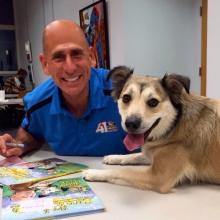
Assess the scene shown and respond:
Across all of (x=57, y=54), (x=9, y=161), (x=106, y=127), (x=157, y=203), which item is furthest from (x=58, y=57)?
(x=157, y=203)

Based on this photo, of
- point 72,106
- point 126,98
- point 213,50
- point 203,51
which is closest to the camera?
point 126,98

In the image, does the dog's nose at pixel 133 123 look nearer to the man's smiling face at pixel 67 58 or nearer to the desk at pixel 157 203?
the desk at pixel 157 203

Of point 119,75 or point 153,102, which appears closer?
point 153,102

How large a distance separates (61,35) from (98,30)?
7.95 feet

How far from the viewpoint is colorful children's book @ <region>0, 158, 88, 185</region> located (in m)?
1.12

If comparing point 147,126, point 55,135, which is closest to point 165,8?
point 55,135

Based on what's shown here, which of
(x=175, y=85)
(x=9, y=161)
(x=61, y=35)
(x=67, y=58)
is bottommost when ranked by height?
(x=9, y=161)

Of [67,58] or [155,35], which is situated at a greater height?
[155,35]

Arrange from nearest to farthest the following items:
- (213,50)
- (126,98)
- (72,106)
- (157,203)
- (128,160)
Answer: (157,203), (126,98), (128,160), (72,106), (213,50)

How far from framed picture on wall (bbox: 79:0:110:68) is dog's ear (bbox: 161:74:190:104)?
2516mm

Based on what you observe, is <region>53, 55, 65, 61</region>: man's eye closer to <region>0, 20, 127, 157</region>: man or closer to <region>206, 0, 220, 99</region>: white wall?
<region>0, 20, 127, 157</region>: man

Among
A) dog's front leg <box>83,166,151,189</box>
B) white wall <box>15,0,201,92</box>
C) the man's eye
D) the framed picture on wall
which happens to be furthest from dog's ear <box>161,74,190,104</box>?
the framed picture on wall

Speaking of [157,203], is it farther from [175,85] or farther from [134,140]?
[175,85]

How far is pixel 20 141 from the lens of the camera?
5.25 feet
